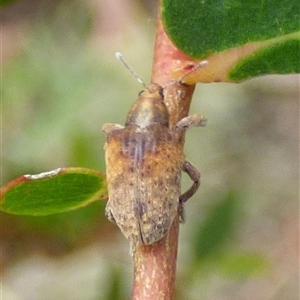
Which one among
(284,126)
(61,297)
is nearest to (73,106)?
(61,297)

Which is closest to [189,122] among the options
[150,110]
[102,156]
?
[150,110]

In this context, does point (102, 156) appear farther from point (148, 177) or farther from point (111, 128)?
point (148, 177)

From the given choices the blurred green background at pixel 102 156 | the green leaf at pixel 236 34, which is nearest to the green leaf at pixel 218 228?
the blurred green background at pixel 102 156

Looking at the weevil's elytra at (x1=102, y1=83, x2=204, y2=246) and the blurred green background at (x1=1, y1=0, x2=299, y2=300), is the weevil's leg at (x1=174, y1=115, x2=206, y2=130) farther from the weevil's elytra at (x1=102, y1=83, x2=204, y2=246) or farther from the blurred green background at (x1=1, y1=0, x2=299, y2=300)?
the blurred green background at (x1=1, y1=0, x2=299, y2=300)

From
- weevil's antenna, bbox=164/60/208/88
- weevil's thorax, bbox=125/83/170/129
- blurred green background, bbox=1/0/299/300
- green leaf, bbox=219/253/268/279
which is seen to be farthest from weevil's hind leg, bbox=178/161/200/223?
green leaf, bbox=219/253/268/279

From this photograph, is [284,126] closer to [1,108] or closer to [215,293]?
[215,293]

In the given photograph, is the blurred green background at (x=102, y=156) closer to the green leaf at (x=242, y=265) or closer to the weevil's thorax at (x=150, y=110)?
the green leaf at (x=242, y=265)

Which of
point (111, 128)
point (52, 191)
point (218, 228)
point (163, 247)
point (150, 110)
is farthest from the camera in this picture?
point (218, 228)
